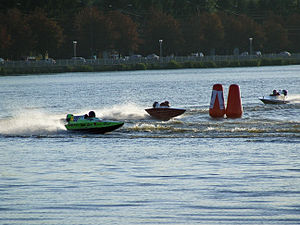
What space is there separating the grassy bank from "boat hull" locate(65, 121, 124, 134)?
280 ft

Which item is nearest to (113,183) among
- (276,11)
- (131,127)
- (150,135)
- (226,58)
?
(150,135)

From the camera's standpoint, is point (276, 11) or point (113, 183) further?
point (276, 11)

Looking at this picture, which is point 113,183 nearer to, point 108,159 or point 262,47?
A: point 108,159

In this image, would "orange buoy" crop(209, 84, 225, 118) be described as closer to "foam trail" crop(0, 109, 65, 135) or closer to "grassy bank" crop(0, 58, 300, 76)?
"foam trail" crop(0, 109, 65, 135)

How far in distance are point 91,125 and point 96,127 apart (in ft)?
0.70

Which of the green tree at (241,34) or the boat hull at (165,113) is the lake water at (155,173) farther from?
the green tree at (241,34)

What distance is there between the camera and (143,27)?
162 m

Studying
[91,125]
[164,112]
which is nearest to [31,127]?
[91,125]

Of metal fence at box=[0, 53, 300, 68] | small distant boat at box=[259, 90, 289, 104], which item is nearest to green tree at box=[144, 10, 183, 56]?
metal fence at box=[0, 53, 300, 68]

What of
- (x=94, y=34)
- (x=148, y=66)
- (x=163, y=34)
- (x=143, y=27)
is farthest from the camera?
(x=143, y=27)

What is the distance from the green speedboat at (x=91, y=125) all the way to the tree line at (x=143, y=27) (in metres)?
104

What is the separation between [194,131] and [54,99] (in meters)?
33.5

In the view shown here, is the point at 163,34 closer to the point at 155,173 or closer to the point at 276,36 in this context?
the point at 276,36

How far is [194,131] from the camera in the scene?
97.2ft
